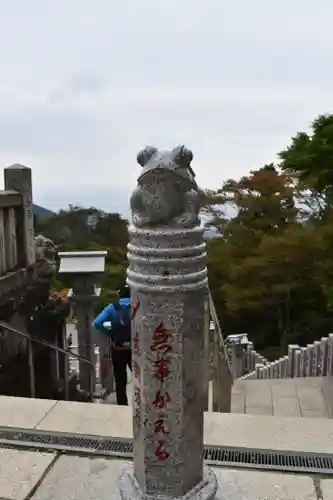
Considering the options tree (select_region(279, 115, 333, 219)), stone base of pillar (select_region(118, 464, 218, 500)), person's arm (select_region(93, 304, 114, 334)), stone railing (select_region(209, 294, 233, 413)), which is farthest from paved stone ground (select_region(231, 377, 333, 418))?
tree (select_region(279, 115, 333, 219))

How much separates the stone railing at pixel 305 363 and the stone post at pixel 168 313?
17.7ft

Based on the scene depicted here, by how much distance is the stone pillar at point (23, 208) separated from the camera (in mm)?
4855

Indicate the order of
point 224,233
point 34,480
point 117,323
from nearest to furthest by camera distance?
point 34,480 < point 117,323 < point 224,233

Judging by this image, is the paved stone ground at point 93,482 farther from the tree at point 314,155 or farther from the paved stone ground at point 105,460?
the tree at point 314,155

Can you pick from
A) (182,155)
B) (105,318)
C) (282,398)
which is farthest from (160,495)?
(282,398)

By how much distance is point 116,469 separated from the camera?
2787mm

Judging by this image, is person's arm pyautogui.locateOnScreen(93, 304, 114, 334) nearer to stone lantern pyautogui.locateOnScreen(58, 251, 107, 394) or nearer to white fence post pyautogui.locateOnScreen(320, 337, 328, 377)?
stone lantern pyautogui.locateOnScreen(58, 251, 107, 394)

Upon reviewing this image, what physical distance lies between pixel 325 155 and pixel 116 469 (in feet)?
29.2

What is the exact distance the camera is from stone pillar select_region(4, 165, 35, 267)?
4.86m

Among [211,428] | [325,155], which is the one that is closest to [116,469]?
[211,428]

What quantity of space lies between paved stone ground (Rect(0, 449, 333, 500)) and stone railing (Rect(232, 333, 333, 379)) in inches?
183

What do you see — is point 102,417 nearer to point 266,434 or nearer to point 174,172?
point 266,434

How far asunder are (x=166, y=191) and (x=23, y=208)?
128 inches

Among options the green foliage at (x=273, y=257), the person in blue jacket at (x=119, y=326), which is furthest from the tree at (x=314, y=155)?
the person in blue jacket at (x=119, y=326)
